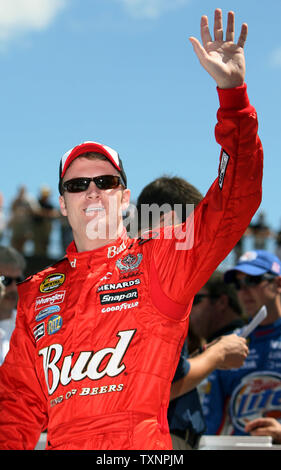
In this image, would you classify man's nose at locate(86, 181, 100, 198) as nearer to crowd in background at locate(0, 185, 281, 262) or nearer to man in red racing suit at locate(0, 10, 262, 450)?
man in red racing suit at locate(0, 10, 262, 450)

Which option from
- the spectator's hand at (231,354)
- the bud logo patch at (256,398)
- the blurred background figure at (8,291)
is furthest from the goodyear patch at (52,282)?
the bud logo patch at (256,398)

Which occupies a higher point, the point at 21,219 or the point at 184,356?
the point at 184,356

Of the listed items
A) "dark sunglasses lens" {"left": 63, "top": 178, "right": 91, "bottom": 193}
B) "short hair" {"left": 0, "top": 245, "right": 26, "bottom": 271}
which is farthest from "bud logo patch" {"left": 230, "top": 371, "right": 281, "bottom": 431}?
"dark sunglasses lens" {"left": 63, "top": 178, "right": 91, "bottom": 193}

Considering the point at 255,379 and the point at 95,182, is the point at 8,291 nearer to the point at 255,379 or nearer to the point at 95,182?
the point at 255,379

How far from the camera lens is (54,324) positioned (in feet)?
8.25

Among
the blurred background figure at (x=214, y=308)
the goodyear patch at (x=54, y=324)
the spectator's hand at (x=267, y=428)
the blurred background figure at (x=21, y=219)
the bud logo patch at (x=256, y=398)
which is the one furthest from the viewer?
the blurred background figure at (x=21, y=219)

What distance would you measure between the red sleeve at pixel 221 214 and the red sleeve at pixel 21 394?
2.25 ft

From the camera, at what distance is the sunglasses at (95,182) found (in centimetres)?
267

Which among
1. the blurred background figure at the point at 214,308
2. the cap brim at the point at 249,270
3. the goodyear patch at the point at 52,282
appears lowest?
the blurred background figure at the point at 214,308

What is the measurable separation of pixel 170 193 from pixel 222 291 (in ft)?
8.48

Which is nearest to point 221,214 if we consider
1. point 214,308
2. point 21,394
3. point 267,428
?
point 21,394

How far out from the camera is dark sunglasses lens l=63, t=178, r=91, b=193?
267 centimetres

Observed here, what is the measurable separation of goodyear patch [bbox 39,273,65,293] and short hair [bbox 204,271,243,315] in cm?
324

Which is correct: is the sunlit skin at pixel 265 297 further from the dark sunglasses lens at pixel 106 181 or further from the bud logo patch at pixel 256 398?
the dark sunglasses lens at pixel 106 181
